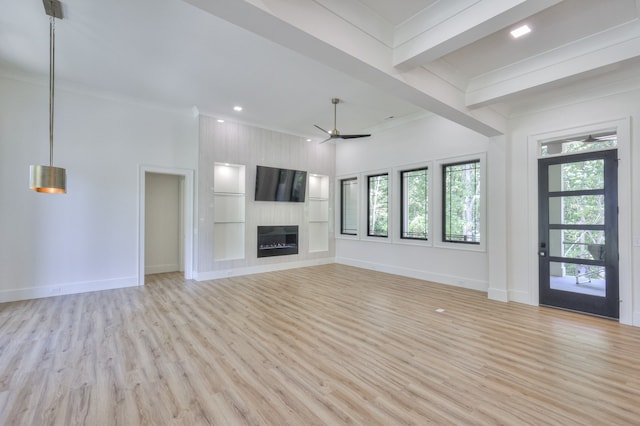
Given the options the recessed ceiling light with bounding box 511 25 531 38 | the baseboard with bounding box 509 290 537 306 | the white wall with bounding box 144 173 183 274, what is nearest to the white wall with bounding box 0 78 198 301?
the white wall with bounding box 144 173 183 274

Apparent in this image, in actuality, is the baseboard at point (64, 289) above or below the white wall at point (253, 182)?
below

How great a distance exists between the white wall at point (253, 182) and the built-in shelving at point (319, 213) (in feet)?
0.50

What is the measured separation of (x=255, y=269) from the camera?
24.3ft

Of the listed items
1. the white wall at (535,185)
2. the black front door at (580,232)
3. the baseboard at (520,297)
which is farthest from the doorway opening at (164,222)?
the black front door at (580,232)

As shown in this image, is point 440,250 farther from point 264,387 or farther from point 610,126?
point 264,387

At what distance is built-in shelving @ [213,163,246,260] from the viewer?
714 centimetres

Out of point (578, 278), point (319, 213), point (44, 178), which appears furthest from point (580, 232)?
point (44, 178)

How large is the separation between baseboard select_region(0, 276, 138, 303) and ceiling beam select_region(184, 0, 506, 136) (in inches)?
223

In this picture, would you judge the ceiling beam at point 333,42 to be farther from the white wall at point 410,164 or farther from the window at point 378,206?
the window at point 378,206

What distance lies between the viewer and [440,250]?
6305mm

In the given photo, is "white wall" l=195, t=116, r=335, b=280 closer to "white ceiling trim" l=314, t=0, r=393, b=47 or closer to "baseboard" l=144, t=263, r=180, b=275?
"baseboard" l=144, t=263, r=180, b=275

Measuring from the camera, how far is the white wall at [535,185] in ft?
13.1

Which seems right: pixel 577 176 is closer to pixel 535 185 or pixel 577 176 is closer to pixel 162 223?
pixel 535 185

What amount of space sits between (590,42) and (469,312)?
3.69 m
